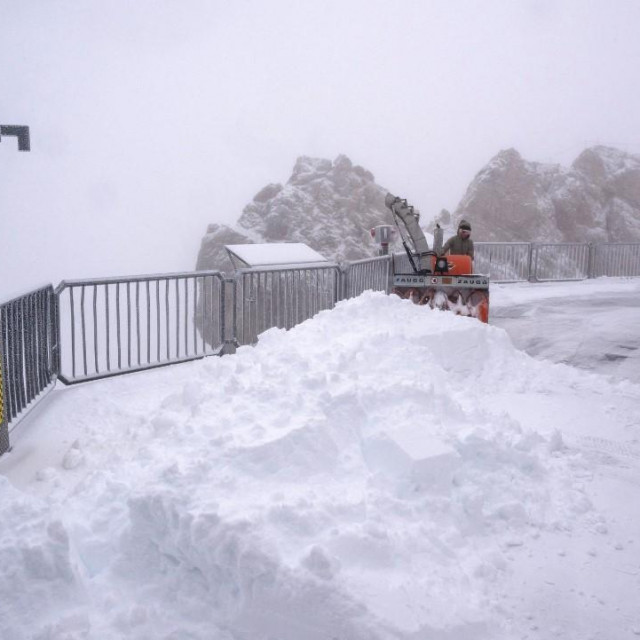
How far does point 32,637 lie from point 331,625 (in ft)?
4.43

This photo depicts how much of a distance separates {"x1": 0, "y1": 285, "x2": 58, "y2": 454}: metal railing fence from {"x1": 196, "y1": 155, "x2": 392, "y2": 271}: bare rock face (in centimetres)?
3749

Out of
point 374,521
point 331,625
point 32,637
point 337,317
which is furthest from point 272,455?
point 337,317

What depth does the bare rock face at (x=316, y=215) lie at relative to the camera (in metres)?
46.8

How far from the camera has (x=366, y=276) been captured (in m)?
10.9

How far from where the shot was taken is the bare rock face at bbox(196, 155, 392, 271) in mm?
46750

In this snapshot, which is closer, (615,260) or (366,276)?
(366,276)

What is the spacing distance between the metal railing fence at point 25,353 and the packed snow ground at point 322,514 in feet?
0.99

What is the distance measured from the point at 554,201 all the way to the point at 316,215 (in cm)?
2016

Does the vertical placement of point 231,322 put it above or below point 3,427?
above

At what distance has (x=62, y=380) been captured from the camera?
6.78m

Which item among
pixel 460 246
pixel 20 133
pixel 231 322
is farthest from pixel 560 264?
pixel 20 133

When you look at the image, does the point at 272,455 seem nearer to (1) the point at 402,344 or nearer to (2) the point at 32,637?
(2) the point at 32,637

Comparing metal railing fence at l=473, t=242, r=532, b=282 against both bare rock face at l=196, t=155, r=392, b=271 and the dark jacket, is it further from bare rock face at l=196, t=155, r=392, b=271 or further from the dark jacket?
bare rock face at l=196, t=155, r=392, b=271

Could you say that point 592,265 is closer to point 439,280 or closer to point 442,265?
point 442,265
